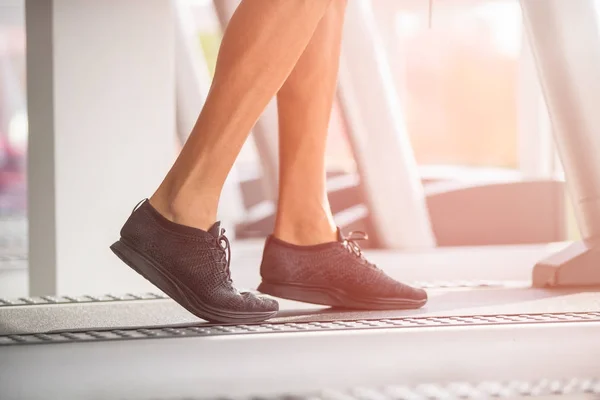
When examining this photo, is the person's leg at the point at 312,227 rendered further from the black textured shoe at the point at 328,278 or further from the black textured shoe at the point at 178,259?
the black textured shoe at the point at 178,259

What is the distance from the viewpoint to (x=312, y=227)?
5.51ft

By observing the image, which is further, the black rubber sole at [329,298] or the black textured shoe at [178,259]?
the black rubber sole at [329,298]

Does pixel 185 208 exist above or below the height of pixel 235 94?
below

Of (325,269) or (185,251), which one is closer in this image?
(185,251)

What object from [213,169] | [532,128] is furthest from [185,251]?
[532,128]

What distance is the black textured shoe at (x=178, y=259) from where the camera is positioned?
56.0 inches

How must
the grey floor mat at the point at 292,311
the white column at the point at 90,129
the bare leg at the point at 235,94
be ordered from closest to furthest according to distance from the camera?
the bare leg at the point at 235,94 → the grey floor mat at the point at 292,311 → the white column at the point at 90,129

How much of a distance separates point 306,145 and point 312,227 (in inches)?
6.7

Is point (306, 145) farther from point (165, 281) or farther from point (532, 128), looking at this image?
point (532, 128)

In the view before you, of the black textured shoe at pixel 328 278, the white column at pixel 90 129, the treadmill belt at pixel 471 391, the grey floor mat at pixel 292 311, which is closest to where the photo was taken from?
the treadmill belt at pixel 471 391

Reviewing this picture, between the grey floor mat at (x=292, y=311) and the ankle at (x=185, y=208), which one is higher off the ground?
the ankle at (x=185, y=208)

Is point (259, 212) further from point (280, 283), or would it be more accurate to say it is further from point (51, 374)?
point (51, 374)

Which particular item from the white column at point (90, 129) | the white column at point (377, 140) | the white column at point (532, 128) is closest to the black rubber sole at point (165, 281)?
the white column at point (90, 129)

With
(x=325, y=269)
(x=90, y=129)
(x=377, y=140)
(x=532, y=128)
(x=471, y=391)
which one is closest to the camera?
(x=471, y=391)
